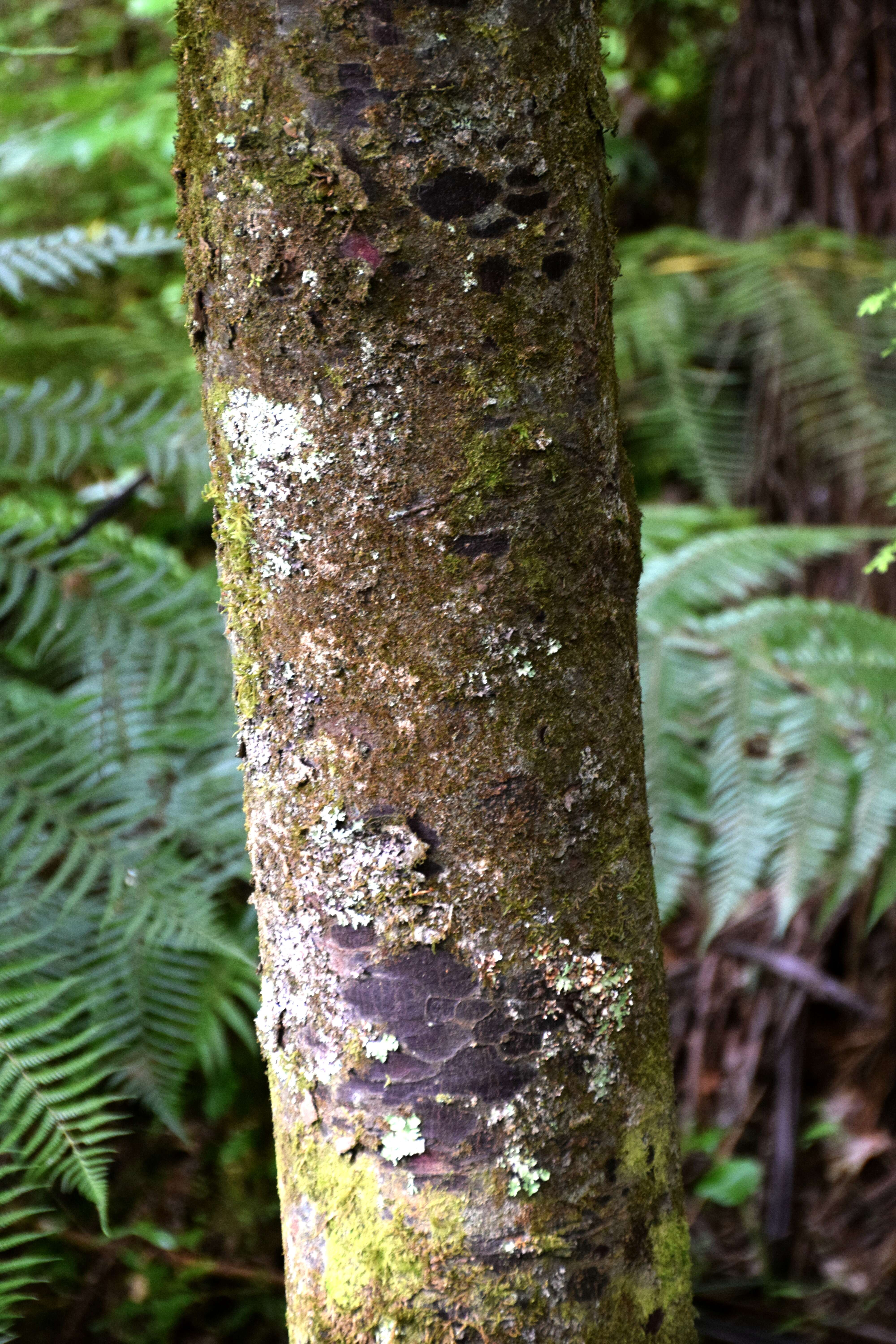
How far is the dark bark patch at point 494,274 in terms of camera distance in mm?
688

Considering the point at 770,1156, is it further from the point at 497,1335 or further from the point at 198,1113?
the point at 497,1335

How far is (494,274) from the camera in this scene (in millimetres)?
690

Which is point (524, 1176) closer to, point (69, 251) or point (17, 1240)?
point (17, 1240)

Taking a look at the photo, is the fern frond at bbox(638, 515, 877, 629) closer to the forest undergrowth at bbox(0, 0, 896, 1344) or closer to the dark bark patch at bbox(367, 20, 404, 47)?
the forest undergrowth at bbox(0, 0, 896, 1344)

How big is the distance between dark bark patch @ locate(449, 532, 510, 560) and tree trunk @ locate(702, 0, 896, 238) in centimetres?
270

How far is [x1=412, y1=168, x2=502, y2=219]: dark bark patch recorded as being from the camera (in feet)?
2.20

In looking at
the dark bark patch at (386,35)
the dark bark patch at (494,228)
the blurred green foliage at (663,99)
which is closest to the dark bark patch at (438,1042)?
the dark bark patch at (494,228)

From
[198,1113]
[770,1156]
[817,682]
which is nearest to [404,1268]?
[198,1113]

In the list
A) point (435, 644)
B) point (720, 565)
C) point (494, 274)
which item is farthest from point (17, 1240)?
point (720, 565)

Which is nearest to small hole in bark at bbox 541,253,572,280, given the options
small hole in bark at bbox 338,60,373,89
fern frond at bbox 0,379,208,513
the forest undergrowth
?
small hole in bark at bbox 338,60,373,89

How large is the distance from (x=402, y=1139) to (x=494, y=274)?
0.67 metres

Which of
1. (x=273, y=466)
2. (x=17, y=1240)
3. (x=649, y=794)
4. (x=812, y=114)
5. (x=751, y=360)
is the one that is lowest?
(x=649, y=794)

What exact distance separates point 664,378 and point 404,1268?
2450mm

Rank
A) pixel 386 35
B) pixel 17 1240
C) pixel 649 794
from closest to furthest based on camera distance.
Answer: pixel 386 35
pixel 17 1240
pixel 649 794
